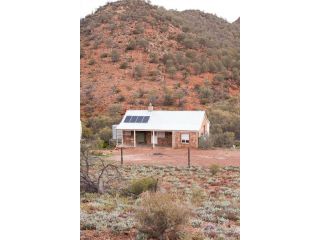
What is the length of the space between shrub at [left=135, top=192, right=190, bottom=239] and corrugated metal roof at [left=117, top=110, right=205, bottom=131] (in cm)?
76

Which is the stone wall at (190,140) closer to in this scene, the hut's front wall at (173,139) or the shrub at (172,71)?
the hut's front wall at (173,139)

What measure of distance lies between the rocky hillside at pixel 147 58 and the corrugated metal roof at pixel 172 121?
92 millimetres

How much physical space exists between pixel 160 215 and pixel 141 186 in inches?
17.2

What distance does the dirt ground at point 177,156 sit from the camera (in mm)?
7992

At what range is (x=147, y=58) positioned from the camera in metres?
8.37

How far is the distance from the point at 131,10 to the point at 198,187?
82.3 inches

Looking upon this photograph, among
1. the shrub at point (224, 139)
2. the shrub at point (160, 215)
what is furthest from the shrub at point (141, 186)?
the shrub at point (224, 139)

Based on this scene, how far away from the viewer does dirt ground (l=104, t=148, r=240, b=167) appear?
7992 millimetres

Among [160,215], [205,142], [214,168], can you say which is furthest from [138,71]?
[160,215]

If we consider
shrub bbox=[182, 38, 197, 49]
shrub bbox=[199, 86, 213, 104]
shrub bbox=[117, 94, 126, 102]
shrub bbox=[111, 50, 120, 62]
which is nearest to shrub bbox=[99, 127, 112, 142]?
shrub bbox=[117, 94, 126, 102]

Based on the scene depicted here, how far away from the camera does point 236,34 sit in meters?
8.01
